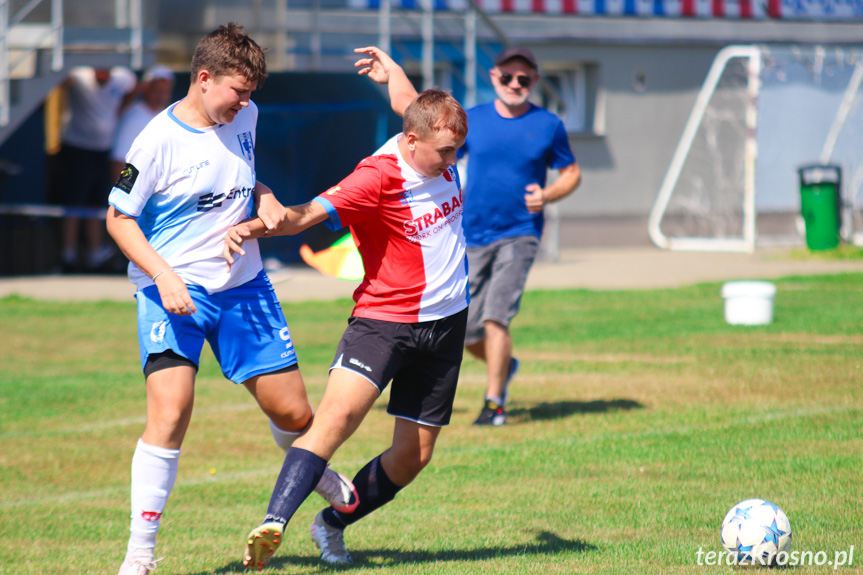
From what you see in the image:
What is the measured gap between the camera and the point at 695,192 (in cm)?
2216

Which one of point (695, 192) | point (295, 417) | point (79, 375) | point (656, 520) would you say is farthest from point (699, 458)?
point (695, 192)

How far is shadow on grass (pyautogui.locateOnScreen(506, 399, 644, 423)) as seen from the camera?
26.6 feet

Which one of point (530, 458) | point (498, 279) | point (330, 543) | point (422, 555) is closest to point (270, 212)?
point (330, 543)

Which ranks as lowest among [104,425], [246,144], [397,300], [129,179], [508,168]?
[104,425]

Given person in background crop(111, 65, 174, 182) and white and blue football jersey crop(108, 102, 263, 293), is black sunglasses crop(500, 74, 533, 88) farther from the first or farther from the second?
person in background crop(111, 65, 174, 182)

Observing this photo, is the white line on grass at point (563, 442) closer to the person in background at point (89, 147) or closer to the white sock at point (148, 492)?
the white sock at point (148, 492)

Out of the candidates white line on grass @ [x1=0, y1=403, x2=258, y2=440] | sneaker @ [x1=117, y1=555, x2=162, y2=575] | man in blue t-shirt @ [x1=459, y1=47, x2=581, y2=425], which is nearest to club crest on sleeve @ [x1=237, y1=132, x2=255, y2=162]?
sneaker @ [x1=117, y1=555, x2=162, y2=575]

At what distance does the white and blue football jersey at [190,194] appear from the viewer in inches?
181

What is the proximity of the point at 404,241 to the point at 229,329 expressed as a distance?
2.66 feet

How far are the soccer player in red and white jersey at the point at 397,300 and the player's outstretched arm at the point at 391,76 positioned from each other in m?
0.59

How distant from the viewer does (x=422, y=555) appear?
5.04 meters

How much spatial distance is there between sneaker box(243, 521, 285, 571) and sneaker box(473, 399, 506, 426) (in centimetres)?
376

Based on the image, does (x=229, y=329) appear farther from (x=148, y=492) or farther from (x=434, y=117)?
(x=434, y=117)

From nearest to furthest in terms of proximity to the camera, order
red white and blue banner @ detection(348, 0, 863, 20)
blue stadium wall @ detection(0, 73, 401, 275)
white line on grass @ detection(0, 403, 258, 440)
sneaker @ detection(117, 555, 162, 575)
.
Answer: sneaker @ detection(117, 555, 162, 575) → white line on grass @ detection(0, 403, 258, 440) → blue stadium wall @ detection(0, 73, 401, 275) → red white and blue banner @ detection(348, 0, 863, 20)
